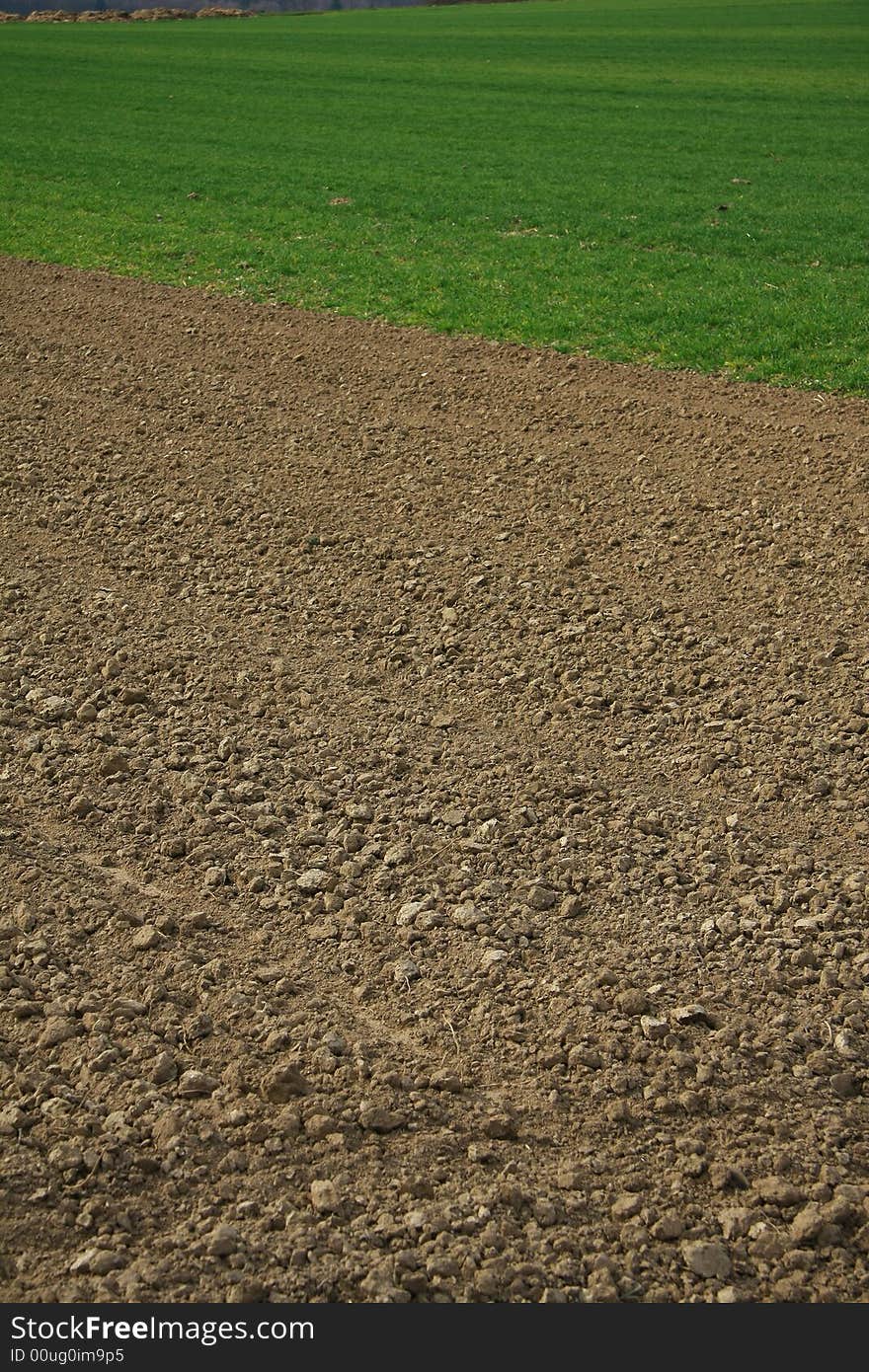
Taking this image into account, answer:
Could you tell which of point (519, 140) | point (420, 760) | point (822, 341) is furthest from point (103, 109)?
point (420, 760)

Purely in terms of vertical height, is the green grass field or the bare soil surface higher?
the green grass field

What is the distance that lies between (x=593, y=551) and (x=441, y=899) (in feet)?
11.4

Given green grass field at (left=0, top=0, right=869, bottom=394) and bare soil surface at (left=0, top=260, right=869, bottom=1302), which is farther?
green grass field at (left=0, top=0, right=869, bottom=394)

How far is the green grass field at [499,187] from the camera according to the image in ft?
41.5

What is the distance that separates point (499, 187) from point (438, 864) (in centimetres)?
1728

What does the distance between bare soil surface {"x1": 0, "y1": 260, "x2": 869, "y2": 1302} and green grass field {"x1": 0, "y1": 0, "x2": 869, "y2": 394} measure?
11.6ft

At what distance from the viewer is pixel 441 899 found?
15.9 feet

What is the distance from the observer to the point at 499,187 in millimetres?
19797

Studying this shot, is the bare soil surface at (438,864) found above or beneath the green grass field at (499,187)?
beneath

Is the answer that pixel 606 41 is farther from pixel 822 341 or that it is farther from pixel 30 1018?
pixel 30 1018

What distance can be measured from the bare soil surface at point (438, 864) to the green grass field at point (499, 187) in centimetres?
354

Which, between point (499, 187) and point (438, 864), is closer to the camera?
point (438, 864)

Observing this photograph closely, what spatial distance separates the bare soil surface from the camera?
139 inches

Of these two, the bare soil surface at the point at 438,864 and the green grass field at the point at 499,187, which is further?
the green grass field at the point at 499,187
